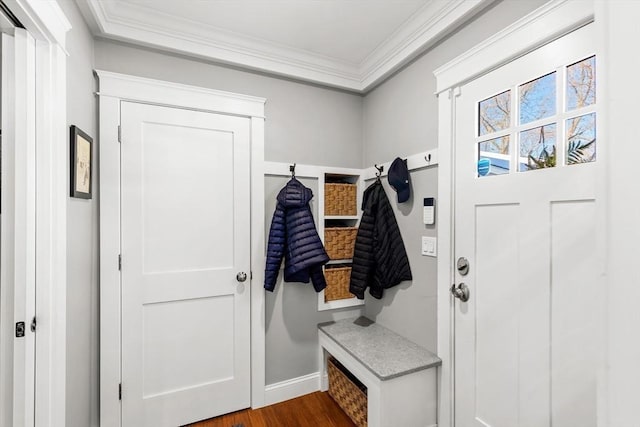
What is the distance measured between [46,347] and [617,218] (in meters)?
1.75

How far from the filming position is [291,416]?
1.98 meters

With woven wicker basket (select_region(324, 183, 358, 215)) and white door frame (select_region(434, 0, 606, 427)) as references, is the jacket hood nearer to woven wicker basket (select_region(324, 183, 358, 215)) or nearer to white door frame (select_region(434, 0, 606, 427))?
woven wicker basket (select_region(324, 183, 358, 215))

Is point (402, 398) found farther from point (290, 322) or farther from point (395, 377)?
point (290, 322)

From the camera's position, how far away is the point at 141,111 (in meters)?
1.81

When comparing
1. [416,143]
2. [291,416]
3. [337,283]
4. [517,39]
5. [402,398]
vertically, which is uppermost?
[517,39]

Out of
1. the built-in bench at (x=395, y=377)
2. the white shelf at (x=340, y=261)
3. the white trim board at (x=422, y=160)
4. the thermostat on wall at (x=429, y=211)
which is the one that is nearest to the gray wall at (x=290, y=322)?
the white shelf at (x=340, y=261)

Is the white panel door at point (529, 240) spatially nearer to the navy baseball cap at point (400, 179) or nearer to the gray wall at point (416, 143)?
the gray wall at point (416, 143)

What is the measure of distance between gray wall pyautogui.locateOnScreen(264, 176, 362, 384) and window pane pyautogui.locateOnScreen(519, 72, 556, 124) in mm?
1375

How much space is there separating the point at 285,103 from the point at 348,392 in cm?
208

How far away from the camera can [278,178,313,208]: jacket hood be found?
203cm

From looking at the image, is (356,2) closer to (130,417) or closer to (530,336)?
(530,336)

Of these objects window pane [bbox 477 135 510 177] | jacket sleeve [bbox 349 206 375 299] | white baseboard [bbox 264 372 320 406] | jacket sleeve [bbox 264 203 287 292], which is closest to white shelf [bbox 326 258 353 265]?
jacket sleeve [bbox 349 206 375 299]

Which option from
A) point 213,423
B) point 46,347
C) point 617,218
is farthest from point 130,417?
point 617,218

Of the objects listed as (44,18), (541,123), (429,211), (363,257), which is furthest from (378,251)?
(44,18)
